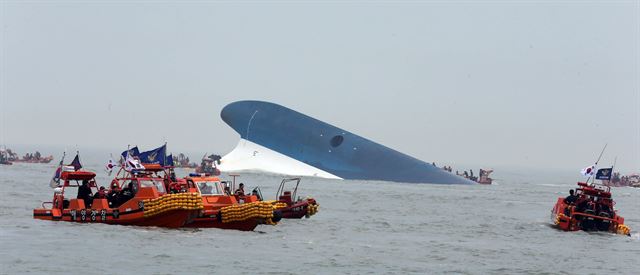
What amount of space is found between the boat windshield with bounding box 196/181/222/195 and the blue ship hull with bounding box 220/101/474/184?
7556cm

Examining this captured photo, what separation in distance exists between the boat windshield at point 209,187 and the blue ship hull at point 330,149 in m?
75.6

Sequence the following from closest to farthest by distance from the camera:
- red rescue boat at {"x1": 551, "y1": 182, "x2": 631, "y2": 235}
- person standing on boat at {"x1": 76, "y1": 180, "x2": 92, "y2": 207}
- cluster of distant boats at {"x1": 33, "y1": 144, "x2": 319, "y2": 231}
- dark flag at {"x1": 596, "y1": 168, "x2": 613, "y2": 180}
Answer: cluster of distant boats at {"x1": 33, "y1": 144, "x2": 319, "y2": 231}
person standing on boat at {"x1": 76, "y1": 180, "x2": 92, "y2": 207}
red rescue boat at {"x1": 551, "y1": 182, "x2": 631, "y2": 235}
dark flag at {"x1": 596, "y1": 168, "x2": 613, "y2": 180}

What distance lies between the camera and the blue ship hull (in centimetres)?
11919

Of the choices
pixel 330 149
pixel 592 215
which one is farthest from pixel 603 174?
pixel 330 149

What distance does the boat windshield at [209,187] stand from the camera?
139 ft

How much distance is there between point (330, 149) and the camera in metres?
120

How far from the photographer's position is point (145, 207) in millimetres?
39156

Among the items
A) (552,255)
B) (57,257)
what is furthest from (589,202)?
(57,257)

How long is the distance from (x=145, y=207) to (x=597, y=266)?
15.4 metres

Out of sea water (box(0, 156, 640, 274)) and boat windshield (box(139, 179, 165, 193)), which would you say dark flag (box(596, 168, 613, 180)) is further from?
boat windshield (box(139, 179, 165, 193))

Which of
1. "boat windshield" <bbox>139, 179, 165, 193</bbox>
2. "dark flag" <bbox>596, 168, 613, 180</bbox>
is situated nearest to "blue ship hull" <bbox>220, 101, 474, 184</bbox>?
"dark flag" <bbox>596, 168, 613, 180</bbox>

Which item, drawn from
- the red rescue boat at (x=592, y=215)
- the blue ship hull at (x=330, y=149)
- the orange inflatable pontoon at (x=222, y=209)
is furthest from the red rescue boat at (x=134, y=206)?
the blue ship hull at (x=330, y=149)

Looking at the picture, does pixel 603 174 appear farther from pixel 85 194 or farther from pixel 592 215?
pixel 85 194

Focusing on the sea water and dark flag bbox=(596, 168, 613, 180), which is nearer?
the sea water
